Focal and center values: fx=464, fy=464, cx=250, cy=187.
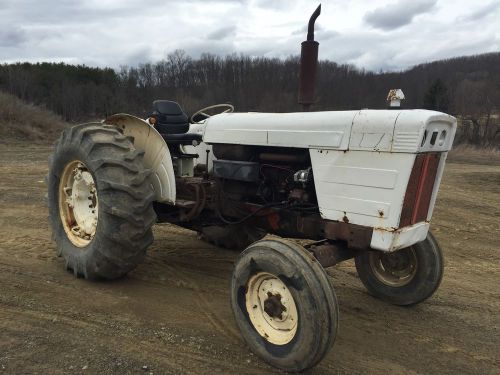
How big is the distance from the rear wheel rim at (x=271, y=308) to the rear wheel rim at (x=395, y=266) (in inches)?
60.4

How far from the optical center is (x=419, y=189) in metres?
3.14

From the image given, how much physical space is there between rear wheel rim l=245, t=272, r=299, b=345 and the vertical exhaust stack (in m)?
1.50

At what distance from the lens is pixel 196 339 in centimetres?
333

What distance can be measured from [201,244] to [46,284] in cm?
200

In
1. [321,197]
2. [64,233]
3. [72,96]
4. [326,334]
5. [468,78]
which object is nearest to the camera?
[326,334]

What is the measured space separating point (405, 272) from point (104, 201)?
8.74 ft

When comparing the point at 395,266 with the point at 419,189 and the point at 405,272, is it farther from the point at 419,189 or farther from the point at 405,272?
the point at 419,189

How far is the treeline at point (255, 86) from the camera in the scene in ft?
150

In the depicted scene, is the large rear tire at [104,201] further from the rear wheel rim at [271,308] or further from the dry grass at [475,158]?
the dry grass at [475,158]

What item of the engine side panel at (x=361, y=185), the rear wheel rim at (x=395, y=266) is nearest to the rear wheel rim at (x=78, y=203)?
the engine side panel at (x=361, y=185)

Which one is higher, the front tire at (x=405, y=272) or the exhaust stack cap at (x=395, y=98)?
the exhaust stack cap at (x=395, y=98)

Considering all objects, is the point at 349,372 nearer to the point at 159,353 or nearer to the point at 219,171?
the point at 159,353

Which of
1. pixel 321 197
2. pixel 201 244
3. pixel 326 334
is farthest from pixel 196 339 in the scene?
pixel 201 244

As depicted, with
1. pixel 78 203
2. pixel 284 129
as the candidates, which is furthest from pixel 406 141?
pixel 78 203
